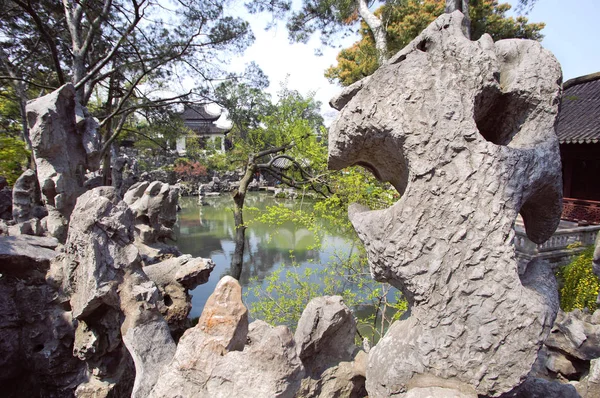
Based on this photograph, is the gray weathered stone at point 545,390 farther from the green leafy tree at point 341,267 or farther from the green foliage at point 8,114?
the green foliage at point 8,114

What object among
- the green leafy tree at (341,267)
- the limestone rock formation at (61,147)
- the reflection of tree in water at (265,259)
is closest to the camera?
the limestone rock formation at (61,147)

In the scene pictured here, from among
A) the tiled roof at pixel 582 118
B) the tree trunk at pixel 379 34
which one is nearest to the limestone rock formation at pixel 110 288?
the tree trunk at pixel 379 34

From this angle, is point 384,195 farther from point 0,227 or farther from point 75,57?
point 75,57

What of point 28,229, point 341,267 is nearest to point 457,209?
point 341,267

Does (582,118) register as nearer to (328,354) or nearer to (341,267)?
(341,267)

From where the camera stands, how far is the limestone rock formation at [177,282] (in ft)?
14.2

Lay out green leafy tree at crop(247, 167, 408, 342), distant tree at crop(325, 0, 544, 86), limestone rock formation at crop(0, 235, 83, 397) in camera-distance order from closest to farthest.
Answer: limestone rock formation at crop(0, 235, 83, 397) < green leafy tree at crop(247, 167, 408, 342) < distant tree at crop(325, 0, 544, 86)

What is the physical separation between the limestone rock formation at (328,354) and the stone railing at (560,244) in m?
6.86

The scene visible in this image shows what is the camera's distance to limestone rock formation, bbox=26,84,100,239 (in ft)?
13.5

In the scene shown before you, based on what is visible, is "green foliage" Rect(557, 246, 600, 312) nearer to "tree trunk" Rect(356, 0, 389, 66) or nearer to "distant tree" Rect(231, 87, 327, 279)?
"distant tree" Rect(231, 87, 327, 279)

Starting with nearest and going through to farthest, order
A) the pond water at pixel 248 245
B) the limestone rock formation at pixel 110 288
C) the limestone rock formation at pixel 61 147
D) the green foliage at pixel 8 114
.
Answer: the limestone rock formation at pixel 110 288 → the limestone rock formation at pixel 61 147 → the pond water at pixel 248 245 → the green foliage at pixel 8 114

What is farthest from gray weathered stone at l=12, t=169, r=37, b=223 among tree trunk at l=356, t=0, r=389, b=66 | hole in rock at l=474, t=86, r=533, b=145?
hole in rock at l=474, t=86, r=533, b=145

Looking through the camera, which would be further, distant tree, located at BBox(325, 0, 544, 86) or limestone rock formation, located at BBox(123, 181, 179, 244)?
distant tree, located at BBox(325, 0, 544, 86)

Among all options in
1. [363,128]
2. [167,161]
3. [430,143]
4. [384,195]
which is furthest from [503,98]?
[167,161]
